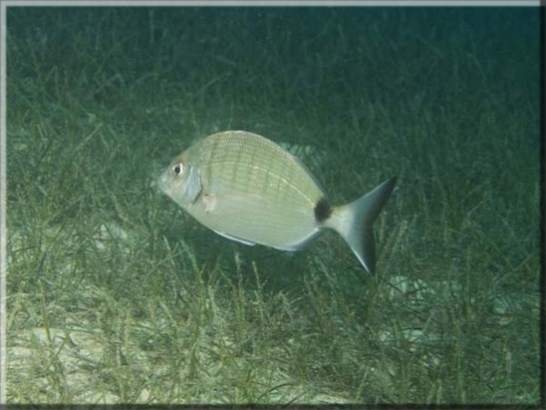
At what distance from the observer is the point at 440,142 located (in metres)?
7.17

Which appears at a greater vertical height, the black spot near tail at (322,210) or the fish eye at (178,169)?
the fish eye at (178,169)

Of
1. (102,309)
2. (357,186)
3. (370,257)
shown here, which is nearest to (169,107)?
(357,186)

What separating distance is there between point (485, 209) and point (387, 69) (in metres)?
4.11

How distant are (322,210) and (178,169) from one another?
0.67 metres

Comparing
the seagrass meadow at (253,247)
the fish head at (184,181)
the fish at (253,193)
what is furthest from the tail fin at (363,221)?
the fish head at (184,181)

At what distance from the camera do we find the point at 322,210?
11.6 ft

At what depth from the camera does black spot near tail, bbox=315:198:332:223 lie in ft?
11.6

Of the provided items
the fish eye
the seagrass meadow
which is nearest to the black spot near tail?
the seagrass meadow

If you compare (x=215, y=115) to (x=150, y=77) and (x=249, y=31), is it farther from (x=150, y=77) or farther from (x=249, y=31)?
(x=249, y=31)

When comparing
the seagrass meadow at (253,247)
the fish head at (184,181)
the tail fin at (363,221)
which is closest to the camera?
the tail fin at (363,221)

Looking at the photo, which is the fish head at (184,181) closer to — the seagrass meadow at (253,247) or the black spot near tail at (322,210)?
the seagrass meadow at (253,247)

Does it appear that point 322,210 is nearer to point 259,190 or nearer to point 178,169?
point 259,190

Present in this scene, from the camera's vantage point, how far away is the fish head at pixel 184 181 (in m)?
3.73

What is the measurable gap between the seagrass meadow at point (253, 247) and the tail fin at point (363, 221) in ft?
1.55
